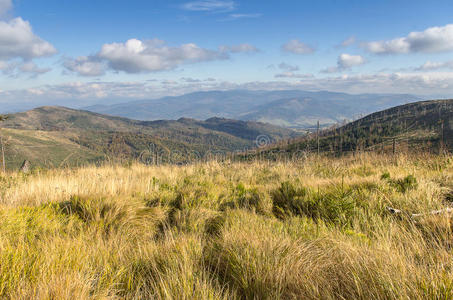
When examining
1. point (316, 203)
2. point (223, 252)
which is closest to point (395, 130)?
point (316, 203)

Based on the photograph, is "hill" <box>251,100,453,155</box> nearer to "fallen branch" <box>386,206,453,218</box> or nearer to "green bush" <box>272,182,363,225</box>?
"green bush" <box>272,182,363,225</box>

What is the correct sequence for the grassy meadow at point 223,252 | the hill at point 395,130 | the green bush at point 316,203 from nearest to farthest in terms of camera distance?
1. the grassy meadow at point 223,252
2. the green bush at point 316,203
3. the hill at point 395,130

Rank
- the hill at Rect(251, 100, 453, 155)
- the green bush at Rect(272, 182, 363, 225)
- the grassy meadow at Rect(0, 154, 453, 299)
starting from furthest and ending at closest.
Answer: the hill at Rect(251, 100, 453, 155)
the green bush at Rect(272, 182, 363, 225)
the grassy meadow at Rect(0, 154, 453, 299)

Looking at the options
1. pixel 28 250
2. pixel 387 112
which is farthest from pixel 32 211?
pixel 387 112

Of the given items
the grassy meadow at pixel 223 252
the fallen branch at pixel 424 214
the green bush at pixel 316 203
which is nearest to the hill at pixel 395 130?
the green bush at pixel 316 203

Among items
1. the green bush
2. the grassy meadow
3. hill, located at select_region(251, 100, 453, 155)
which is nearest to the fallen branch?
the grassy meadow

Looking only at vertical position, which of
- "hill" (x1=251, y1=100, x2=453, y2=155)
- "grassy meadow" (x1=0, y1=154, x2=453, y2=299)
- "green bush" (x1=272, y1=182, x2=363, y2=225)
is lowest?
"hill" (x1=251, y1=100, x2=453, y2=155)

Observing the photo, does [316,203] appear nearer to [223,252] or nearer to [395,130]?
[223,252]

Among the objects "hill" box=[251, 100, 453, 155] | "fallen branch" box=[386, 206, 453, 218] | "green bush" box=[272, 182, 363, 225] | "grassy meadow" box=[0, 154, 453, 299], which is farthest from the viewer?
"hill" box=[251, 100, 453, 155]

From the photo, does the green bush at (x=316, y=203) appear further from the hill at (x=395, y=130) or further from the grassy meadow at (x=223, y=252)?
the hill at (x=395, y=130)

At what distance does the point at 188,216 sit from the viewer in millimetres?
3754

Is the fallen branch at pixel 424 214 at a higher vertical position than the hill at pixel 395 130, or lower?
higher

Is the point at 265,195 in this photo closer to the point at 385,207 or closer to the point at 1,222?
the point at 385,207

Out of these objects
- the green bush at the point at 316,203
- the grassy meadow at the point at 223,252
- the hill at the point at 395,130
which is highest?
the grassy meadow at the point at 223,252
